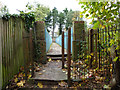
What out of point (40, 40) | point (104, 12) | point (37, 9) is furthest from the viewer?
point (37, 9)

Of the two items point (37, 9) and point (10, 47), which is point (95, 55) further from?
point (37, 9)

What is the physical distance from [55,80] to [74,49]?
2.10 m

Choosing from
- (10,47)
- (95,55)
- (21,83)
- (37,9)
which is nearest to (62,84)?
(21,83)

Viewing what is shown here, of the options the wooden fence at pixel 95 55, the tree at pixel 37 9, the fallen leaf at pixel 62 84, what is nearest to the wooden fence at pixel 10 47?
the tree at pixel 37 9

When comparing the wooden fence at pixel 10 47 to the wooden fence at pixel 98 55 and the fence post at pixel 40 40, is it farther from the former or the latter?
the wooden fence at pixel 98 55

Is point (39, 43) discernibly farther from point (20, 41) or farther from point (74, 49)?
point (74, 49)

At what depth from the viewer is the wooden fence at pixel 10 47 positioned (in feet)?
9.95

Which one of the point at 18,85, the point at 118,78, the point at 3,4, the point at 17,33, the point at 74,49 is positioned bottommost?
the point at 18,85

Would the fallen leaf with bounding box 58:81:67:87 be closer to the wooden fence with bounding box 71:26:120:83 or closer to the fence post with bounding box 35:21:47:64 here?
the wooden fence with bounding box 71:26:120:83

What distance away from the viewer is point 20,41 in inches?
167

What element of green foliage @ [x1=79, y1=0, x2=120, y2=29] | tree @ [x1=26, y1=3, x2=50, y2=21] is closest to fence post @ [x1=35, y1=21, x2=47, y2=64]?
tree @ [x1=26, y1=3, x2=50, y2=21]

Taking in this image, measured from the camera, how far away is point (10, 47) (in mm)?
3459

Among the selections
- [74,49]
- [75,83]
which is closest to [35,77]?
[75,83]

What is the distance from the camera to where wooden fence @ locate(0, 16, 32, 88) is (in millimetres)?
3031
